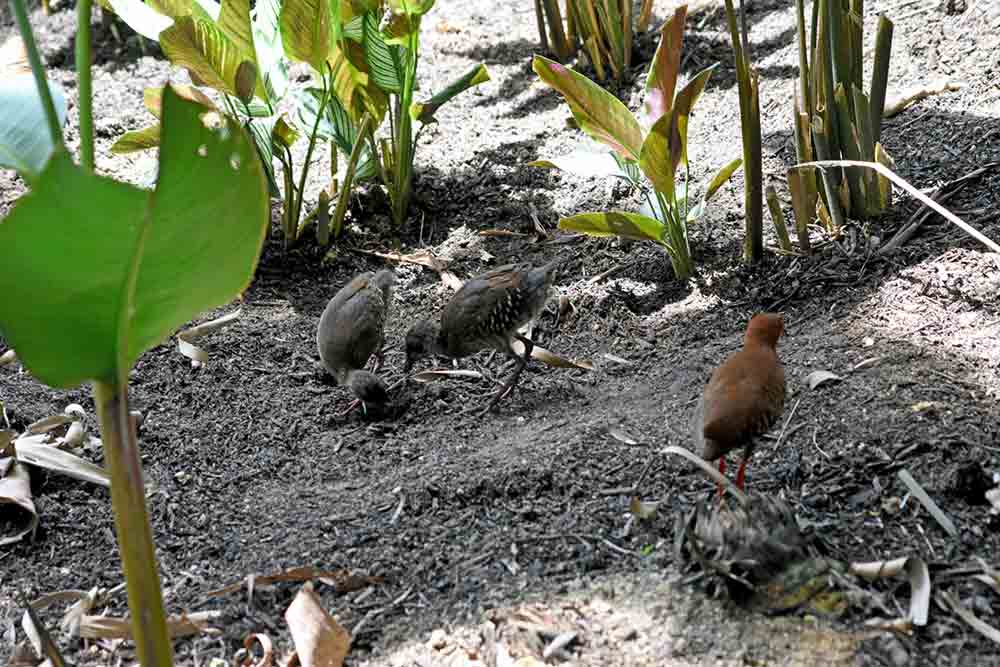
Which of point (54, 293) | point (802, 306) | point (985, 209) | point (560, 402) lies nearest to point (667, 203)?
point (802, 306)

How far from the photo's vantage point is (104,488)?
321cm

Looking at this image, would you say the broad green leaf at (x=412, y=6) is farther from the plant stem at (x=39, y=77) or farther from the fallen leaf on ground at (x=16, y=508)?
the plant stem at (x=39, y=77)

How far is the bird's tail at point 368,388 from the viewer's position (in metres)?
3.68

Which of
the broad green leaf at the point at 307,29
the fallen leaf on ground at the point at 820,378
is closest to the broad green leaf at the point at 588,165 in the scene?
the broad green leaf at the point at 307,29

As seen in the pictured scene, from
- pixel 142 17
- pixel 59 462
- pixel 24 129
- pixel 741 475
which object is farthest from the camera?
pixel 142 17

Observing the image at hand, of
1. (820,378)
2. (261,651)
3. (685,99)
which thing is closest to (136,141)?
(685,99)

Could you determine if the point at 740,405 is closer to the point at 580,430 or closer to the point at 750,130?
the point at 580,430

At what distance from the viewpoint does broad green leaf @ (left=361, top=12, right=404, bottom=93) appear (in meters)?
4.51

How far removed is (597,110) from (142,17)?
6.54 feet

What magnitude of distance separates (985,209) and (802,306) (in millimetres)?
757

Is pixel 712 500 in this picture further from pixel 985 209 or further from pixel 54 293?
pixel 985 209

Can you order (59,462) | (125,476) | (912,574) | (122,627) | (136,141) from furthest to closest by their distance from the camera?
(136,141)
(59,462)
(122,627)
(912,574)
(125,476)

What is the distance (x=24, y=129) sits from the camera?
206 cm

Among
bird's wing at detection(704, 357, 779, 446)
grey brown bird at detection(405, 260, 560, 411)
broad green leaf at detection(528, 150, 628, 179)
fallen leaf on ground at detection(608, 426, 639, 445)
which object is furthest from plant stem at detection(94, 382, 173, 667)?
broad green leaf at detection(528, 150, 628, 179)
